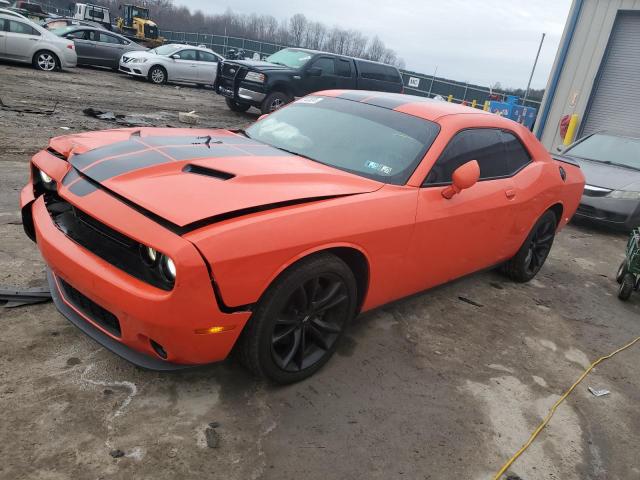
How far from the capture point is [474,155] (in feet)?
12.0

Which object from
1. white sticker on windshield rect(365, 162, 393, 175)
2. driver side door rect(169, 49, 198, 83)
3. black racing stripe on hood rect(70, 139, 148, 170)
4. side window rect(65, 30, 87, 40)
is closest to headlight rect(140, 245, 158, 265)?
black racing stripe on hood rect(70, 139, 148, 170)

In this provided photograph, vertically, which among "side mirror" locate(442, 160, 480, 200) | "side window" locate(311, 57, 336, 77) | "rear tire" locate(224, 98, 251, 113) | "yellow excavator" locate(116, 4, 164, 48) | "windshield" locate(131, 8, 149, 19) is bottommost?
"rear tire" locate(224, 98, 251, 113)

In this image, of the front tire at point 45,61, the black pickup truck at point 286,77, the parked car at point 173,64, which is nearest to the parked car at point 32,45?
the front tire at point 45,61

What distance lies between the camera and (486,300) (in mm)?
4395

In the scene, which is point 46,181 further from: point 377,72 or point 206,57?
point 206,57

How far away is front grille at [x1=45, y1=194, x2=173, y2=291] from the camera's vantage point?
2.21 meters

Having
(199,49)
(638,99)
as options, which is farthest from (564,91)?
(199,49)

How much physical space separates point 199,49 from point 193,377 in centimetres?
1650

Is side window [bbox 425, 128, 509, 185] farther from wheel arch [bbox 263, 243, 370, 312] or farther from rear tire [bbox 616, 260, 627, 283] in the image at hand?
rear tire [bbox 616, 260, 627, 283]

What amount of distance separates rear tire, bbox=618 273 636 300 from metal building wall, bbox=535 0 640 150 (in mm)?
10604

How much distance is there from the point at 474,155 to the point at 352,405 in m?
2.01

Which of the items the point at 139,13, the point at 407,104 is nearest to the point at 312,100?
the point at 407,104

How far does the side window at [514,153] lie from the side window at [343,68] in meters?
9.15

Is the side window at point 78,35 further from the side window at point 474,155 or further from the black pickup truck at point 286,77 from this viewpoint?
the side window at point 474,155
